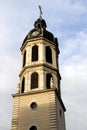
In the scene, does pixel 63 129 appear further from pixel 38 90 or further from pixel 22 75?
pixel 22 75

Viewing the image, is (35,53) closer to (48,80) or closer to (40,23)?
(48,80)

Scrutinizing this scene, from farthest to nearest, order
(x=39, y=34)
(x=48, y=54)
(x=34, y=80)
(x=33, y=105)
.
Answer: (x=39, y=34), (x=48, y=54), (x=34, y=80), (x=33, y=105)

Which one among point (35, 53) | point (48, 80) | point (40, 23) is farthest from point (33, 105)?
point (40, 23)

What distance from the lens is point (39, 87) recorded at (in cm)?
3541

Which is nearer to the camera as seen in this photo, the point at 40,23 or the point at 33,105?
the point at 33,105

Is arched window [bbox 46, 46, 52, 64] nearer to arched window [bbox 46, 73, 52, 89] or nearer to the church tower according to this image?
the church tower

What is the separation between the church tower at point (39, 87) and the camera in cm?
3281

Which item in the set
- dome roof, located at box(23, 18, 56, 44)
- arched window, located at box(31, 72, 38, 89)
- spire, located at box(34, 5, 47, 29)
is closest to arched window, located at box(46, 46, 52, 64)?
dome roof, located at box(23, 18, 56, 44)

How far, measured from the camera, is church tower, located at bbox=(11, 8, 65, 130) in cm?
3281

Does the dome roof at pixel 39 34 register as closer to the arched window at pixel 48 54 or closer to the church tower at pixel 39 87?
the church tower at pixel 39 87

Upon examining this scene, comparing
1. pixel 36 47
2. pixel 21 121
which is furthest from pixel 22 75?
pixel 21 121

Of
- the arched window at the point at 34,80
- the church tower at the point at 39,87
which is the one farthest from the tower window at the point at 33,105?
the arched window at the point at 34,80

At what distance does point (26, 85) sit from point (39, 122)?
557 cm

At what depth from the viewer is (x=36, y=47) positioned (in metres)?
39.4
